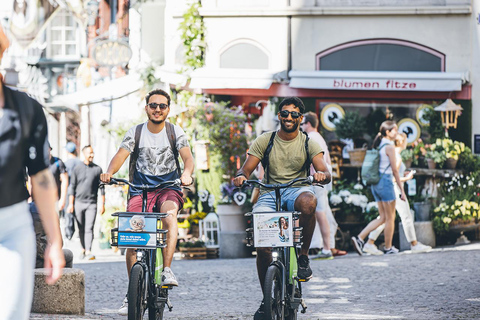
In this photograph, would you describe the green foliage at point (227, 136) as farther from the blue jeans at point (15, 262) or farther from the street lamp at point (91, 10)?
the blue jeans at point (15, 262)

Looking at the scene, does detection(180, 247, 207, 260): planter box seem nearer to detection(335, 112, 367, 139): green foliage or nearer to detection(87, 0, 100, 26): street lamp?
detection(335, 112, 367, 139): green foliage

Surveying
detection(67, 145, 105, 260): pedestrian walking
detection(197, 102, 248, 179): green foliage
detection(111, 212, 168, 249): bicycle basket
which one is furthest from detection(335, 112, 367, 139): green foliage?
detection(111, 212, 168, 249): bicycle basket

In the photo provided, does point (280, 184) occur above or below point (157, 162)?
below

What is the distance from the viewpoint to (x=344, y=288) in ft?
33.8

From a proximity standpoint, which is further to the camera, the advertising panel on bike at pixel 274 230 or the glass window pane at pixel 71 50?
the glass window pane at pixel 71 50

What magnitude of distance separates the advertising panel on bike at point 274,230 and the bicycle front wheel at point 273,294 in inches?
9.7

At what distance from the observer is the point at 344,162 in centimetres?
1766

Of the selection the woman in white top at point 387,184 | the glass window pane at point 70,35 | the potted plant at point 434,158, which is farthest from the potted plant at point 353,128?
the glass window pane at point 70,35

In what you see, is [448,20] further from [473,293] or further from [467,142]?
[473,293]

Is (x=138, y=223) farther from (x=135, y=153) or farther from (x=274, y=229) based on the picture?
(x=274, y=229)

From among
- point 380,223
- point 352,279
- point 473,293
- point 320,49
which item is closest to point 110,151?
point 320,49

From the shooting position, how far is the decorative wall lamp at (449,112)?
57.8ft

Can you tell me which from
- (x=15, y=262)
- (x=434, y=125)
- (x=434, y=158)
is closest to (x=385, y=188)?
(x=434, y=158)

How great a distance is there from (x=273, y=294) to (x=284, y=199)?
3.02ft
